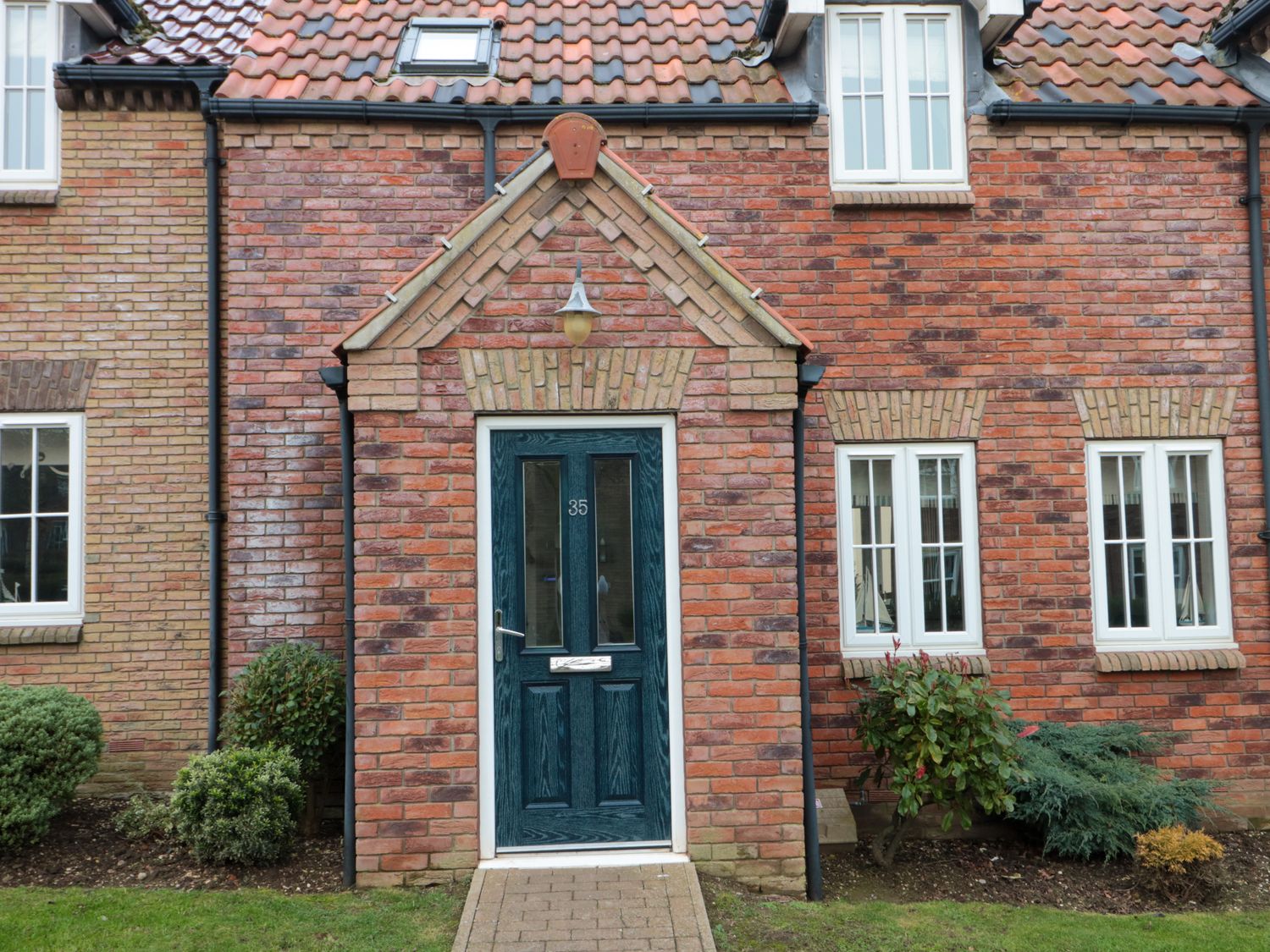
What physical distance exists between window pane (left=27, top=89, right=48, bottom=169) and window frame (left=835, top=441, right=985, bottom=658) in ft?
22.0

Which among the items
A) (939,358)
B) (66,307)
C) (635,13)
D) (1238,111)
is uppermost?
(635,13)

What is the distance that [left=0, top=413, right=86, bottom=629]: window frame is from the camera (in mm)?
7730

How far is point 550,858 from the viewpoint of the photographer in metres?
5.91

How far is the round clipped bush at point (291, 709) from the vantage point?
264 inches

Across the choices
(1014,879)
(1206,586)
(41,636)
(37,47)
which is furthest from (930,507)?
(37,47)

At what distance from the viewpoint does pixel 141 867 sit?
6.32m

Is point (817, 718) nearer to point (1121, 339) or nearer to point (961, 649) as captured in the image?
point (961, 649)

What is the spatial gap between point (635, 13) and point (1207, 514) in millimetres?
6356

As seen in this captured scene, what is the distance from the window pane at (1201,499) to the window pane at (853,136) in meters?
3.52

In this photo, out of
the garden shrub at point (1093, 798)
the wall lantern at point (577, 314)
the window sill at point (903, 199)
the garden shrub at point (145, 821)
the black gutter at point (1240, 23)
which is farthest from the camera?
the black gutter at point (1240, 23)

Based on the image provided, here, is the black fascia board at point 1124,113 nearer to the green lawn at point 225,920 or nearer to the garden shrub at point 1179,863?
the garden shrub at point 1179,863

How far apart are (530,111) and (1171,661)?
640cm

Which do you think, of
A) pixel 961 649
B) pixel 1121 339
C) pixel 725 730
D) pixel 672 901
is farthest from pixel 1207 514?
pixel 672 901

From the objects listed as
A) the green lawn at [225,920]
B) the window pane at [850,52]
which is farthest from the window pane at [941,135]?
the green lawn at [225,920]
